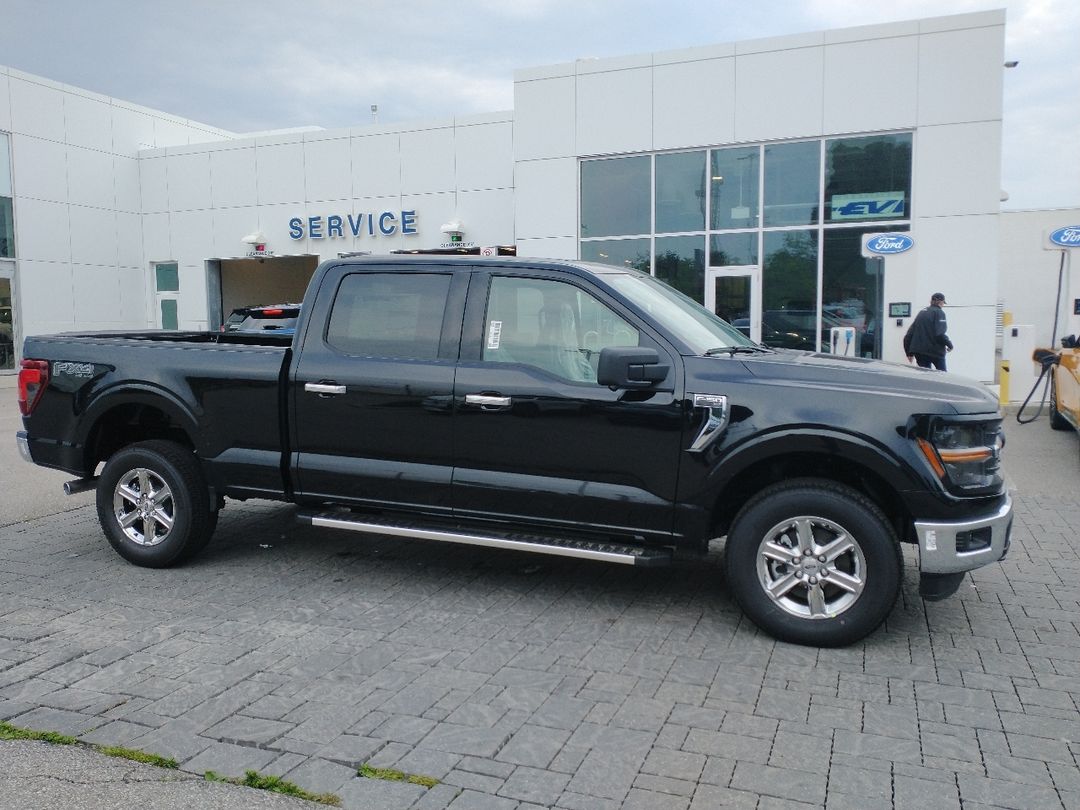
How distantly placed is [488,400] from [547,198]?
15.7 meters

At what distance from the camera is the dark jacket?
1497cm

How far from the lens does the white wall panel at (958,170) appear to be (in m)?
17.0

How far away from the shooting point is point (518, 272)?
5.34 m

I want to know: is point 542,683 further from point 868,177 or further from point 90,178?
point 90,178

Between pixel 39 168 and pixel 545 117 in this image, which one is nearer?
pixel 545 117

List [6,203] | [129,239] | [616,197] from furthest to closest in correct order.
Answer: [129,239]
[6,203]
[616,197]

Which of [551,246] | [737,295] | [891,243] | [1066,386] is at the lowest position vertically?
[1066,386]

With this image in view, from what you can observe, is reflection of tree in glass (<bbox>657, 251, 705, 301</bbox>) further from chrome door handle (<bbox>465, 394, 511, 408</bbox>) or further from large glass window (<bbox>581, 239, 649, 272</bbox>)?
chrome door handle (<bbox>465, 394, 511, 408</bbox>)

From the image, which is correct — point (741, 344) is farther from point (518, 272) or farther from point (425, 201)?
point (425, 201)

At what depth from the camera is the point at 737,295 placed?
1875cm

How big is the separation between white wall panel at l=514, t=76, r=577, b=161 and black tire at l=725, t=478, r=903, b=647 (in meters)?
16.3

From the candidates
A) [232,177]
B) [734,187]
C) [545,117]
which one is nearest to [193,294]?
[232,177]

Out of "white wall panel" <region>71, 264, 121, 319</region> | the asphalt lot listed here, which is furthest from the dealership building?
the asphalt lot

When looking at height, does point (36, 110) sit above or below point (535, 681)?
above
